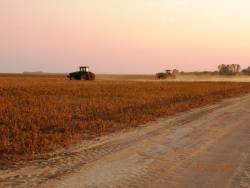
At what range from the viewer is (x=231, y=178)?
23.1 ft

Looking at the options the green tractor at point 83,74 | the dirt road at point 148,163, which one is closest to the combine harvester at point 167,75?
the green tractor at point 83,74

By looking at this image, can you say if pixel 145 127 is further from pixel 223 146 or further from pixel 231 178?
pixel 231 178

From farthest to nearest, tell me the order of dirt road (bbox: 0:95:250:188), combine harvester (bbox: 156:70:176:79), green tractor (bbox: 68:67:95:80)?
combine harvester (bbox: 156:70:176:79) → green tractor (bbox: 68:67:95:80) → dirt road (bbox: 0:95:250:188)

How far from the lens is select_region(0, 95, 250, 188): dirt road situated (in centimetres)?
670

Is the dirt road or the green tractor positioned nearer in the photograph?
the dirt road

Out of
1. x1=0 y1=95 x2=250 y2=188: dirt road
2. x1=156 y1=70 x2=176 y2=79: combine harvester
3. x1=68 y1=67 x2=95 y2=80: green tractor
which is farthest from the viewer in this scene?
x1=156 y1=70 x2=176 y2=79: combine harvester

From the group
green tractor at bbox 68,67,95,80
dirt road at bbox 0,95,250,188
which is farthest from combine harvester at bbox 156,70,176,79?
dirt road at bbox 0,95,250,188

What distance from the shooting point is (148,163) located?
8023 mm

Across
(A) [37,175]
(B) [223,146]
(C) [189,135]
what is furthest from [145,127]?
(A) [37,175]

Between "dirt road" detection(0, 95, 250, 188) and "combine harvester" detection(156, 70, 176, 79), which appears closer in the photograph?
"dirt road" detection(0, 95, 250, 188)

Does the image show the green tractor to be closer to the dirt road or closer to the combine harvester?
the combine harvester

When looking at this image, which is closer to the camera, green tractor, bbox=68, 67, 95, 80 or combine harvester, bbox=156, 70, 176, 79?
green tractor, bbox=68, 67, 95, 80

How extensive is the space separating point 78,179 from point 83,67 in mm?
53712

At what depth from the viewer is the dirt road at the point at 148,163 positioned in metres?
6.70
